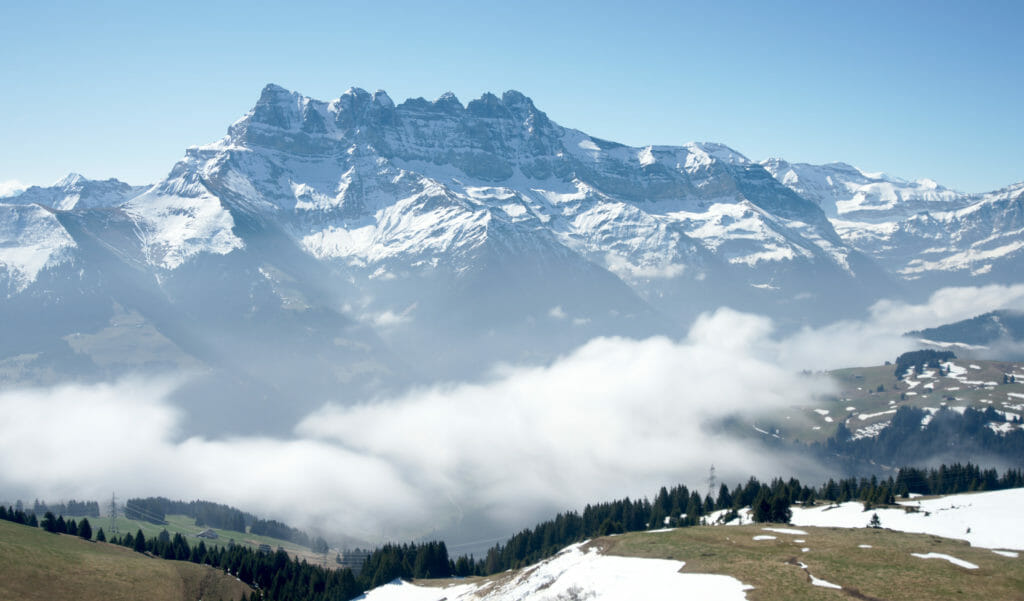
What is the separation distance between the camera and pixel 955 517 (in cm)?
11969

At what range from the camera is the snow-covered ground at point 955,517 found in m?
104

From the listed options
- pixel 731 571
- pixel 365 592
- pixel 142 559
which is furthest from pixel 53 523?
pixel 731 571

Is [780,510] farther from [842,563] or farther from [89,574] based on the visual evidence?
[89,574]

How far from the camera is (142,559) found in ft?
484

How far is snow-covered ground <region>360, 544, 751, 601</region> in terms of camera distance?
83750 millimetres

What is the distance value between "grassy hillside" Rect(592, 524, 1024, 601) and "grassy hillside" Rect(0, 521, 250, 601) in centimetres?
7656

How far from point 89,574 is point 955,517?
13442 cm

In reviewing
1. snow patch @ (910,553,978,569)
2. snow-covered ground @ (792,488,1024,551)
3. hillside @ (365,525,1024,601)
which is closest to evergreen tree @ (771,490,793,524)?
snow-covered ground @ (792,488,1024,551)

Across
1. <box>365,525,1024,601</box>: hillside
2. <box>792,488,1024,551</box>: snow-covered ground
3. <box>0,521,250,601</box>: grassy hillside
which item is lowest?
<box>0,521,250,601</box>: grassy hillside

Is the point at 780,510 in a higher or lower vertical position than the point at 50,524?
higher

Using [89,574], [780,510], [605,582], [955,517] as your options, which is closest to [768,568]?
[605,582]

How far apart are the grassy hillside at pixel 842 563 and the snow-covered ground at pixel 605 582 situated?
228 cm

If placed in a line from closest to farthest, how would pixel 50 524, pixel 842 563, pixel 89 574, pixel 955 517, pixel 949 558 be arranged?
pixel 842 563 → pixel 949 558 → pixel 955 517 → pixel 89 574 → pixel 50 524

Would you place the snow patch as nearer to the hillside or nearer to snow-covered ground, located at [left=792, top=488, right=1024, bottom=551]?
the hillside
